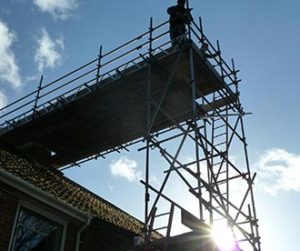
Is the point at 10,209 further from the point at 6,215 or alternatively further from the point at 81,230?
the point at 81,230

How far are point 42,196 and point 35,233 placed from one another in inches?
34.7

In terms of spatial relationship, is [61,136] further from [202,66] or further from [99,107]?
[202,66]

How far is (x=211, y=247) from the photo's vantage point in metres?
8.33

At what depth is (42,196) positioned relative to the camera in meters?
8.75

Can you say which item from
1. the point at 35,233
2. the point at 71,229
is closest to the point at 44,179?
the point at 71,229

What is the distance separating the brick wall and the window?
0.23 metres

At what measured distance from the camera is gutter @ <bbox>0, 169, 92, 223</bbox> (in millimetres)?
8242

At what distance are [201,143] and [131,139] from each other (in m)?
4.62

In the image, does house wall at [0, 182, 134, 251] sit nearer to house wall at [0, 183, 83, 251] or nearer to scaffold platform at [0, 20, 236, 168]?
house wall at [0, 183, 83, 251]

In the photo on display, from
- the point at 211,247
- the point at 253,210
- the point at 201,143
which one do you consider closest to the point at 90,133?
the point at 201,143

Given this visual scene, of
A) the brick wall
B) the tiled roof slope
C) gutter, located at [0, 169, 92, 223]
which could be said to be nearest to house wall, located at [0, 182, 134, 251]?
the brick wall

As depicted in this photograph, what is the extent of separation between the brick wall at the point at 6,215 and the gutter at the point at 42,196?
0.27 m

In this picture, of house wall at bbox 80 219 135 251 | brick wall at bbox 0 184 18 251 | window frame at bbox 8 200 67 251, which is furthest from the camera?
house wall at bbox 80 219 135 251

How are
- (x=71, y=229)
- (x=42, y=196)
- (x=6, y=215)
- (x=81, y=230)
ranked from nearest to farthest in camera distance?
(x=6, y=215), (x=42, y=196), (x=71, y=229), (x=81, y=230)
